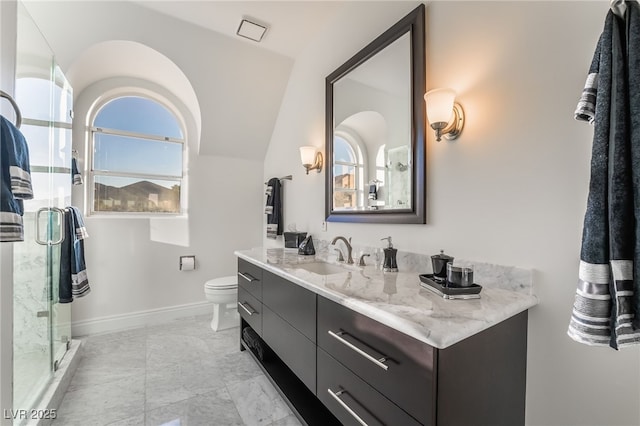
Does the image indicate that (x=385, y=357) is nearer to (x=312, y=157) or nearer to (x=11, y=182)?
(x=11, y=182)

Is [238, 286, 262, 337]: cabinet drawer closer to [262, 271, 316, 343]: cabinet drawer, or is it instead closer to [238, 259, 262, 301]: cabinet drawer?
[238, 259, 262, 301]: cabinet drawer

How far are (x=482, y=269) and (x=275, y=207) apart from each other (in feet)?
7.20

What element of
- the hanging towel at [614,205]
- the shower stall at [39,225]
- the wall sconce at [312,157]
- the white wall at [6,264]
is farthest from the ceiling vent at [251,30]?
the hanging towel at [614,205]

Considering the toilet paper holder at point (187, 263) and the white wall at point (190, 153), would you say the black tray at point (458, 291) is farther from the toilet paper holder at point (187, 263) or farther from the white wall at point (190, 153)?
the toilet paper holder at point (187, 263)

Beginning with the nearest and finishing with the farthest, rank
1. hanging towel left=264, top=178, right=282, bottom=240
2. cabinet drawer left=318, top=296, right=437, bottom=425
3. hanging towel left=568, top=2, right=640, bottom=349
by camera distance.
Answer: hanging towel left=568, top=2, right=640, bottom=349 < cabinet drawer left=318, top=296, right=437, bottom=425 < hanging towel left=264, top=178, right=282, bottom=240

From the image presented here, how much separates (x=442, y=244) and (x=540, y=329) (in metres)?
0.51

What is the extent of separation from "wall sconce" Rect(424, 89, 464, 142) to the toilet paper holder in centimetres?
286

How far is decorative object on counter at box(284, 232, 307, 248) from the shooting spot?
247 centimetres

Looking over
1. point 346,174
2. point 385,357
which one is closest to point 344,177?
point 346,174

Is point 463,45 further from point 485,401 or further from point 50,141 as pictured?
point 50,141

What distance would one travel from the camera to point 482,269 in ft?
4.00

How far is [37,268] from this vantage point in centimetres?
161

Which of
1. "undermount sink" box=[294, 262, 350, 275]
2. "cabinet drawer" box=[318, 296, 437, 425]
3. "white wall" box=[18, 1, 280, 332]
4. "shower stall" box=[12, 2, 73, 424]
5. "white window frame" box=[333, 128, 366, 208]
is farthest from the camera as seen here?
"white wall" box=[18, 1, 280, 332]

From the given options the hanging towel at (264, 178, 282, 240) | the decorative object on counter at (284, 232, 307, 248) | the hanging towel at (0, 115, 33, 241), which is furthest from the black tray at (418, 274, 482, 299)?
the hanging towel at (264, 178, 282, 240)
